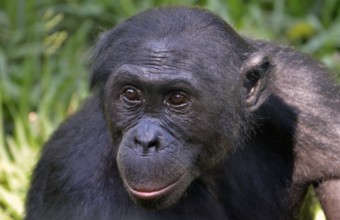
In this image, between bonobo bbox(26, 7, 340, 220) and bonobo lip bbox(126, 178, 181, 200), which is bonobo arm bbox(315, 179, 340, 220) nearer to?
bonobo bbox(26, 7, 340, 220)

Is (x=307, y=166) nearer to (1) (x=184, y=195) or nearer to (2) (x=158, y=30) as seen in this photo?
(1) (x=184, y=195)

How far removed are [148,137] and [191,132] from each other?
377 millimetres

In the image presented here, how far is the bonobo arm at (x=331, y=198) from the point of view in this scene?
7.02 m

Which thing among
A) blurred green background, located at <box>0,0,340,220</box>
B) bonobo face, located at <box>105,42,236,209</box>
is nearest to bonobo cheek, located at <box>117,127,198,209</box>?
bonobo face, located at <box>105,42,236,209</box>

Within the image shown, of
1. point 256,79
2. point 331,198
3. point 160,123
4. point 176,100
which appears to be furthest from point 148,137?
point 331,198

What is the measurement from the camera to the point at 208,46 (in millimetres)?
6395

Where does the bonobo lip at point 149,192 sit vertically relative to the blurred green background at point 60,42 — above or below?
above

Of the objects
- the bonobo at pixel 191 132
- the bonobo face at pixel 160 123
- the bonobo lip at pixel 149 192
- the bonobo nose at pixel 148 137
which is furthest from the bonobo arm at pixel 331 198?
the bonobo nose at pixel 148 137

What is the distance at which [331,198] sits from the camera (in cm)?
703

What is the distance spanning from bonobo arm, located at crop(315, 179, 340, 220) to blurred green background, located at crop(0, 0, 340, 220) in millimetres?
2444

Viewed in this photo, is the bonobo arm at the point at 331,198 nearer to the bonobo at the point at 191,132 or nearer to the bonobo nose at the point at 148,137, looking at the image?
the bonobo at the point at 191,132

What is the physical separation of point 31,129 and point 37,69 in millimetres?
1238

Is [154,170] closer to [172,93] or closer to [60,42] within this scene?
[172,93]

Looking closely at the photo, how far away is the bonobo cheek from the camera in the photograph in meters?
5.96
